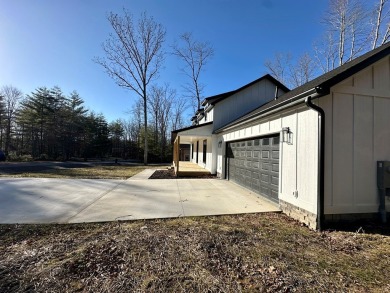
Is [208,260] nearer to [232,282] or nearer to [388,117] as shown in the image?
[232,282]

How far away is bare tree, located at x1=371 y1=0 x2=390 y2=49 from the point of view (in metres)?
13.8

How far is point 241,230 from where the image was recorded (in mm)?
4293

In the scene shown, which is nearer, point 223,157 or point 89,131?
point 223,157

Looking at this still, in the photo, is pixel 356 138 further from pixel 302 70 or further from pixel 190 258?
pixel 302 70

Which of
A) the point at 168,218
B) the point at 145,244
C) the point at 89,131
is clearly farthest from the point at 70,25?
the point at 89,131

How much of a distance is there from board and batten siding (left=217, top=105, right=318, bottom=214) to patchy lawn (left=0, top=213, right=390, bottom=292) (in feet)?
2.66

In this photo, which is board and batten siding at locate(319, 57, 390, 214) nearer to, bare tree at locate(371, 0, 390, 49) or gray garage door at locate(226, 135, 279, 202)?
gray garage door at locate(226, 135, 279, 202)

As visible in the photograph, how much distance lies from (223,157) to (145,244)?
9.21 metres

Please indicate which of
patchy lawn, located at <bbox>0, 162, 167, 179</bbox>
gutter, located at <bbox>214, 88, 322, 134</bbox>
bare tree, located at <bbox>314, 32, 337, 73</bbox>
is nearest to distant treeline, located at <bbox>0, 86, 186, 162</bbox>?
patchy lawn, located at <bbox>0, 162, 167, 179</bbox>

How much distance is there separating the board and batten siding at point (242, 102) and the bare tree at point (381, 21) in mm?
7824

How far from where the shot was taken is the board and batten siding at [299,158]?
4598 millimetres

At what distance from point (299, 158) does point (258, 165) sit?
8.93 feet

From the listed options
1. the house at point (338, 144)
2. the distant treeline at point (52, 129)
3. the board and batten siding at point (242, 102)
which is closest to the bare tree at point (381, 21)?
the board and batten siding at point (242, 102)

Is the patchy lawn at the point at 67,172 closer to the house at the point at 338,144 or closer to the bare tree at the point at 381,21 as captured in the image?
the house at the point at 338,144
